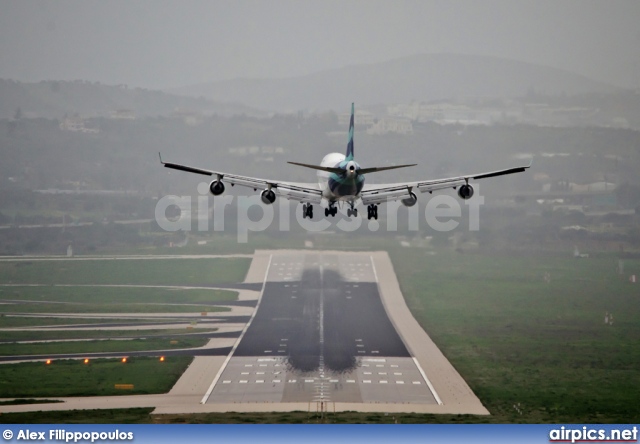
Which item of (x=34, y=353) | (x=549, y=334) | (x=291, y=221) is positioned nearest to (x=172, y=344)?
(x=34, y=353)

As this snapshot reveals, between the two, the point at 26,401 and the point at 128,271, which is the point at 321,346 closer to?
the point at 26,401

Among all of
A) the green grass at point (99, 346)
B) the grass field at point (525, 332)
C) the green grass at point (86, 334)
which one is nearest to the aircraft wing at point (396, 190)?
the grass field at point (525, 332)

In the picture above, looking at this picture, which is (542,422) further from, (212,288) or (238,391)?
(212,288)

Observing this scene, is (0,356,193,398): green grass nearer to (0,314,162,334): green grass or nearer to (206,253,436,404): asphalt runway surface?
(206,253,436,404): asphalt runway surface

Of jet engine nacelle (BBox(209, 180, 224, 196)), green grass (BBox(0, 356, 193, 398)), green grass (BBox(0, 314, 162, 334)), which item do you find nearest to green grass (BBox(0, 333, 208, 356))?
green grass (BBox(0, 356, 193, 398))

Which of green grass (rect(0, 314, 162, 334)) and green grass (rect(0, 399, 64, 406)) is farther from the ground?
green grass (rect(0, 314, 162, 334))

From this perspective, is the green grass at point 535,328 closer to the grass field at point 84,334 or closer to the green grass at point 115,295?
the green grass at point 115,295
